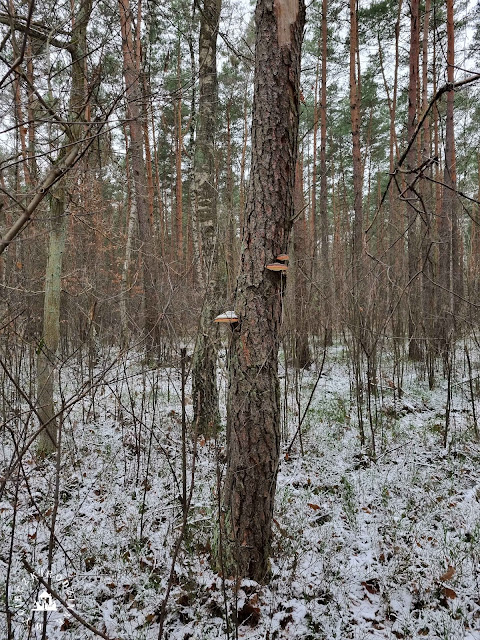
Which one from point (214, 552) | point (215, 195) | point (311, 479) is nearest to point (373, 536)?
point (311, 479)

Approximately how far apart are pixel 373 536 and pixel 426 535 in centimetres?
39

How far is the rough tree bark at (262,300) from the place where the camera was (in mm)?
2102

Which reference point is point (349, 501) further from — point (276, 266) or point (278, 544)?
point (276, 266)

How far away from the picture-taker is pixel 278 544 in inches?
96.7

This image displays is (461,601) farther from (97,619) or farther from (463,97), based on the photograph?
(463,97)

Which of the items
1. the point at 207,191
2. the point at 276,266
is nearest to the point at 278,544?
the point at 276,266

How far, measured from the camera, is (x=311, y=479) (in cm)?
339

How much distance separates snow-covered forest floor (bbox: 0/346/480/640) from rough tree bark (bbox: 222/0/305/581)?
0.89ft

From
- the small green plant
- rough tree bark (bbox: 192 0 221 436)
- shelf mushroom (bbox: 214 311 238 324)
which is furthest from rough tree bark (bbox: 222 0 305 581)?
rough tree bark (bbox: 192 0 221 436)

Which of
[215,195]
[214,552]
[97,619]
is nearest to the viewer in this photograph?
[97,619]

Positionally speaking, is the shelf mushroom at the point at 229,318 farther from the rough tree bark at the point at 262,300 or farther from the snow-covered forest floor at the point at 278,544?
the snow-covered forest floor at the point at 278,544

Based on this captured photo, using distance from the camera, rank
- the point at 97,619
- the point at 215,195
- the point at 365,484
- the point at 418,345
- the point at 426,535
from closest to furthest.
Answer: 1. the point at 97,619
2. the point at 426,535
3. the point at 365,484
4. the point at 215,195
5. the point at 418,345

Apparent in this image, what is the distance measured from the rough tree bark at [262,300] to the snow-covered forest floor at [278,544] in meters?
0.27

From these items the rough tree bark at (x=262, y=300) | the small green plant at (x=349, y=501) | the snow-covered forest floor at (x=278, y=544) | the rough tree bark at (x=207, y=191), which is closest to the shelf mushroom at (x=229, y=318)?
the rough tree bark at (x=262, y=300)
